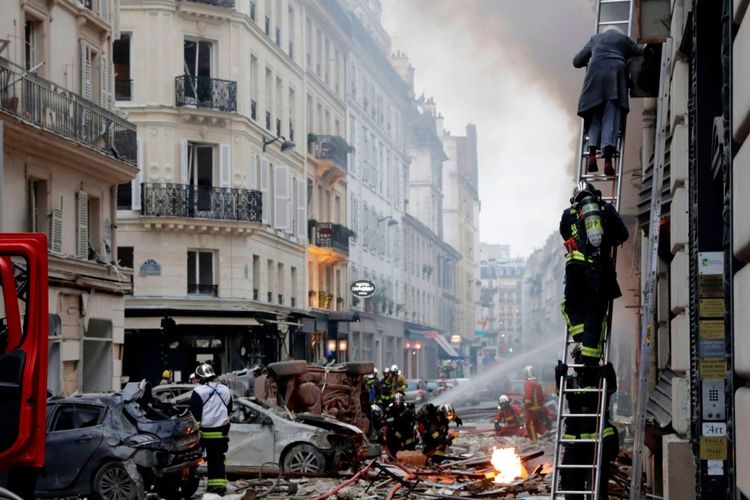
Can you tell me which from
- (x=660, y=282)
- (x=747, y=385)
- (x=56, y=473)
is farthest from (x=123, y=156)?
(x=747, y=385)

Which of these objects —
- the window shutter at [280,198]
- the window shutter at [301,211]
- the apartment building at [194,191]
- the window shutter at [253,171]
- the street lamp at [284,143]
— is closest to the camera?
the apartment building at [194,191]

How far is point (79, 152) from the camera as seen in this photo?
88.4 feet

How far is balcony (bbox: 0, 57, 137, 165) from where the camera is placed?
78.0 feet

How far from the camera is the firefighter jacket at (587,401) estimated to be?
917 cm

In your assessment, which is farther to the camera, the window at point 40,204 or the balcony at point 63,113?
the window at point 40,204

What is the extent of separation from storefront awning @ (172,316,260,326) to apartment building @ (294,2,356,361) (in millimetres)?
7668

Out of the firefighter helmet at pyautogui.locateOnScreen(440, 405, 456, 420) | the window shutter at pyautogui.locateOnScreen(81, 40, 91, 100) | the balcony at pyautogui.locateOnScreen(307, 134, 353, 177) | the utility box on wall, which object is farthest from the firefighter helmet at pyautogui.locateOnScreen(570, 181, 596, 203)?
the balcony at pyautogui.locateOnScreen(307, 134, 353, 177)

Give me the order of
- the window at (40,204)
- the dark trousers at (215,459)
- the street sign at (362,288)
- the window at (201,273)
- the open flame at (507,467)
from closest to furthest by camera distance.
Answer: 1. the dark trousers at (215,459)
2. the open flame at (507,467)
3. the window at (40,204)
4. the window at (201,273)
5. the street sign at (362,288)

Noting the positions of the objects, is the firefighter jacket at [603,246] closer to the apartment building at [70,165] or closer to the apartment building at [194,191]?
the apartment building at [70,165]

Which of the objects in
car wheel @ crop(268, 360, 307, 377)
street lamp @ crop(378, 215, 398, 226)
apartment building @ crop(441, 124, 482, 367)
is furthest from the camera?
apartment building @ crop(441, 124, 482, 367)

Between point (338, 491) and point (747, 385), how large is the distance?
11.4 meters

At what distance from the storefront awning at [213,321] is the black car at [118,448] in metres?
20.8

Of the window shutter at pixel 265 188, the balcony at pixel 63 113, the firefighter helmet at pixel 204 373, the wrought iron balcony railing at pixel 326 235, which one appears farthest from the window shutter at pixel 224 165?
the firefighter helmet at pixel 204 373

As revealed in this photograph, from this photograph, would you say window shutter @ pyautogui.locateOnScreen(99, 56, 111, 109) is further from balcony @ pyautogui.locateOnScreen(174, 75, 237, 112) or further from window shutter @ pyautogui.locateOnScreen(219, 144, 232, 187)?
window shutter @ pyautogui.locateOnScreen(219, 144, 232, 187)
